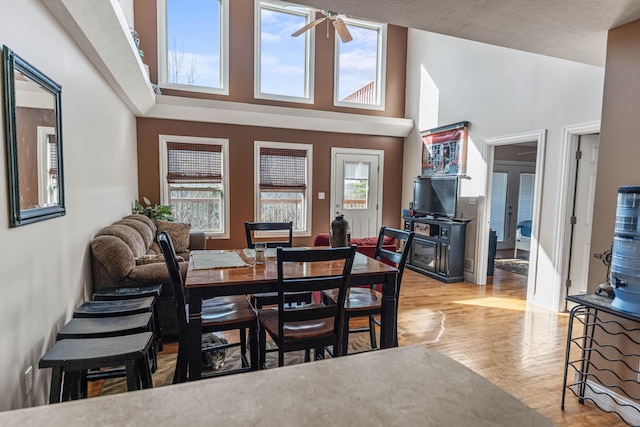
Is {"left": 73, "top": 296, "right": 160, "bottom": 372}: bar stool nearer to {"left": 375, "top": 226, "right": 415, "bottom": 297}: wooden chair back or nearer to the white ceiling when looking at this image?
{"left": 375, "top": 226, "right": 415, "bottom": 297}: wooden chair back

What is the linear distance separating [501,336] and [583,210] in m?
1.95

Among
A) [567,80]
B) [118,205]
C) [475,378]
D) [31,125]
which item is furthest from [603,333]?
[118,205]

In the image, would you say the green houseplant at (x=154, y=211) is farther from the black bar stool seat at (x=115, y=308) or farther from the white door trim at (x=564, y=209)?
the white door trim at (x=564, y=209)

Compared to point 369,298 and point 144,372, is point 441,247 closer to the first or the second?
point 369,298

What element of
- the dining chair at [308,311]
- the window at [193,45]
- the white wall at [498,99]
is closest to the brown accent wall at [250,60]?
the window at [193,45]

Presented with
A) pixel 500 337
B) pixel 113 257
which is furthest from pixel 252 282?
pixel 500 337

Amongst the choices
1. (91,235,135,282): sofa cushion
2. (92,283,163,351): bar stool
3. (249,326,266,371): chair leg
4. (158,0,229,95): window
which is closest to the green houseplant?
(158,0,229,95): window

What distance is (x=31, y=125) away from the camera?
1882mm

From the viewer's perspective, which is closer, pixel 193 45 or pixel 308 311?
pixel 308 311

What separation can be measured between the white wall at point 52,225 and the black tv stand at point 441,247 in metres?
4.47

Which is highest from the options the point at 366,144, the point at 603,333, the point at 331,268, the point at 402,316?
the point at 366,144

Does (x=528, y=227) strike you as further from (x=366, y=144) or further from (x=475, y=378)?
(x=475, y=378)

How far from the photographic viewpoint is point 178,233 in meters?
5.00

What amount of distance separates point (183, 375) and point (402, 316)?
93.7 inches
